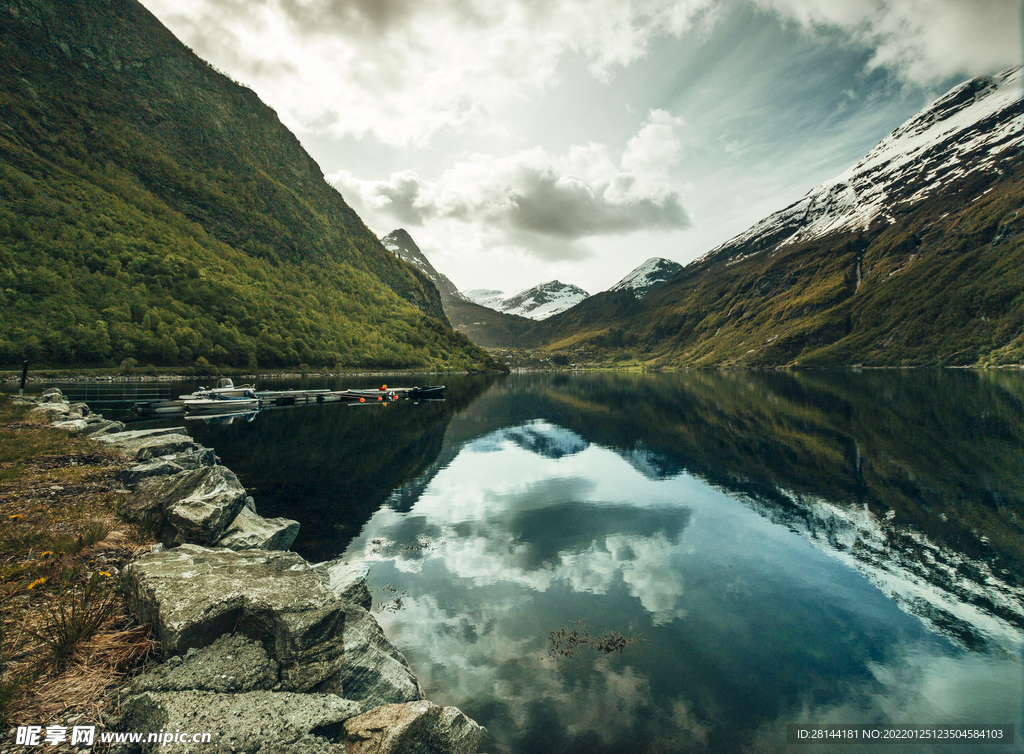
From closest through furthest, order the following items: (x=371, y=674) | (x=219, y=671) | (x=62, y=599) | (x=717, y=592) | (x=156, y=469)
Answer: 1. (x=219, y=671)
2. (x=62, y=599)
3. (x=371, y=674)
4. (x=717, y=592)
5. (x=156, y=469)

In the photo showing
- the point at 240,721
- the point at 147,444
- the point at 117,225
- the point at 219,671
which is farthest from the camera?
the point at 117,225

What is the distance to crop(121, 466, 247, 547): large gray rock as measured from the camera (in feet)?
41.0

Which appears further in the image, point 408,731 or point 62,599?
point 62,599

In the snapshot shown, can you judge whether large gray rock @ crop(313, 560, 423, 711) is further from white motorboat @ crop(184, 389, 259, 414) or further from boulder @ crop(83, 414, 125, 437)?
white motorboat @ crop(184, 389, 259, 414)

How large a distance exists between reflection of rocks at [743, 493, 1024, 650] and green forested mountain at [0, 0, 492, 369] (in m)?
144

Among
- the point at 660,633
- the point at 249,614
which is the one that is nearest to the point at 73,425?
the point at 249,614

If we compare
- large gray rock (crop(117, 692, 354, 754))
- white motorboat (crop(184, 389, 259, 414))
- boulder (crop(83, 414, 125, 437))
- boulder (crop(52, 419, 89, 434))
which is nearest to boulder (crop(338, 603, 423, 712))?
large gray rock (crop(117, 692, 354, 754))

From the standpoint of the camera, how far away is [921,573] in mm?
17875

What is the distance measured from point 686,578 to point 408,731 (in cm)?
→ 1523

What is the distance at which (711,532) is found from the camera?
75.8 ft

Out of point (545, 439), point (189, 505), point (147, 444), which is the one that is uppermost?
point (189, 505)

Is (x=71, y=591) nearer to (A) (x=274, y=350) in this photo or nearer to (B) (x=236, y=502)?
(B) (x=236, y=502)

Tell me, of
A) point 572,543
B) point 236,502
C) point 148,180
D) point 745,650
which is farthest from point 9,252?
point 745,650

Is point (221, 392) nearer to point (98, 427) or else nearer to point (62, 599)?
point (98, 427)
